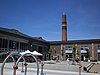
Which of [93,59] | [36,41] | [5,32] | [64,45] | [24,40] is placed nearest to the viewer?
[5,32]

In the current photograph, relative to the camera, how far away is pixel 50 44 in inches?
2891

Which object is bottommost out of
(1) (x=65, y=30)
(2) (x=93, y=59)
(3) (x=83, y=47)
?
(2) (x=93, y=59)

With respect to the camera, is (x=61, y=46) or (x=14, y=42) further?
(x=61, y=46)

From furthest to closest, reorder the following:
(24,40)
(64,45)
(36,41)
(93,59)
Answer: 1. (64,45)
2. (93,59)
3. (36,41)
4. (24,40)

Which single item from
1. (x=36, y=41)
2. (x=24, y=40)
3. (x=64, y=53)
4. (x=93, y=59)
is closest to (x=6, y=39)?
(x=24, y=40)

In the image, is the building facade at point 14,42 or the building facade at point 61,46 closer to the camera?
the building facade at point 14,42

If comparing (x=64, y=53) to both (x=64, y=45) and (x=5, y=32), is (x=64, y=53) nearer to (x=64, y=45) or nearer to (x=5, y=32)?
(x=64, y=45)

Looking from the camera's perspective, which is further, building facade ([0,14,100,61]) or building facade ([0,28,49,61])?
building facade ([0,14,100,61])

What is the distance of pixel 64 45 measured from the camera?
70.6m

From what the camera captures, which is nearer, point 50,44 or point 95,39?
point 95,39

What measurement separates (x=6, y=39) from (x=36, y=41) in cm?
1808

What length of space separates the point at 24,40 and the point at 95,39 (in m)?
27.2

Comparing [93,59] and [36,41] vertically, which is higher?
[36,41]

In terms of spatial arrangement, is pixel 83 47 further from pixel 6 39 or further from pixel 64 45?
pixel 6 39
